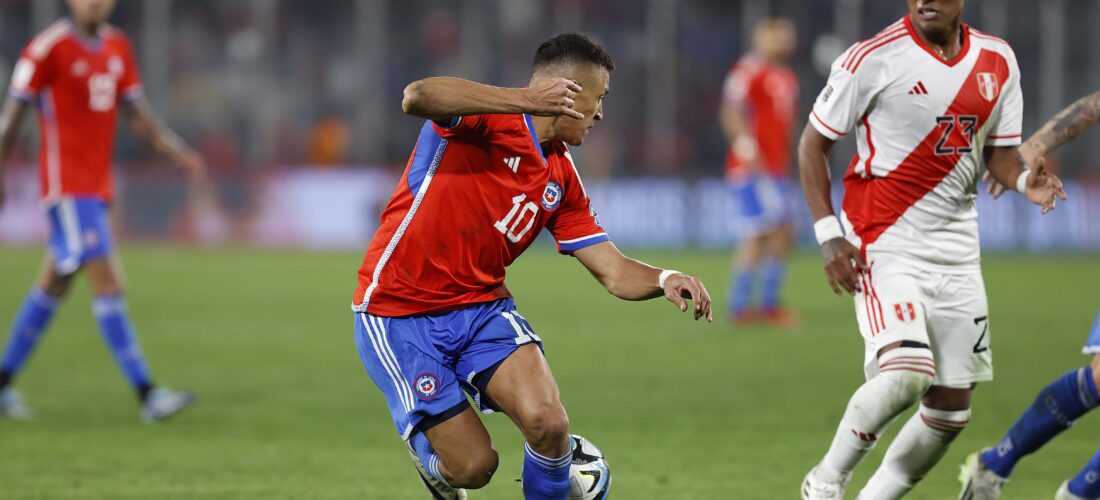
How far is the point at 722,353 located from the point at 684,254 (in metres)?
10.3

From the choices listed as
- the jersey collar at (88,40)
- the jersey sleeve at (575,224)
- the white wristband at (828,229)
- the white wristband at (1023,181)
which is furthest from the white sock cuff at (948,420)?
the jersey collar at (88,40)

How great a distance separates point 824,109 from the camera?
5051mm

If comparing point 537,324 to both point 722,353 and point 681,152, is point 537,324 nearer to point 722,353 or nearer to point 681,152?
point 722,353

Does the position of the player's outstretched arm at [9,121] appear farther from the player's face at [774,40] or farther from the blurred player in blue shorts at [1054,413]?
the player's face at [774,40]

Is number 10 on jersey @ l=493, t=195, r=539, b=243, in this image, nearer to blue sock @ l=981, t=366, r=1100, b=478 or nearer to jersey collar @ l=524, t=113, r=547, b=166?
jersey collar @ l=524, t=113, r=547, b=166

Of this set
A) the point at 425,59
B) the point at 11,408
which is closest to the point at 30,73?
the point at 11,408

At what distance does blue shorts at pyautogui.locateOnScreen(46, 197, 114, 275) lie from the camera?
25.5ft

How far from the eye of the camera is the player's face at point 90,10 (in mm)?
7727

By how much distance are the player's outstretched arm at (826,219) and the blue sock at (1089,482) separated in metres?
1.05

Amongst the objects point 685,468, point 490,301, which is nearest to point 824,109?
point 490,301

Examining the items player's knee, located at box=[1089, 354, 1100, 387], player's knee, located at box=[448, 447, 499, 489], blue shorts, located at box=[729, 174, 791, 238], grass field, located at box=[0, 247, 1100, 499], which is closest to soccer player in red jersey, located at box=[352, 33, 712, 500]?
player's knee, located at box=[448, 447, 499, 489]

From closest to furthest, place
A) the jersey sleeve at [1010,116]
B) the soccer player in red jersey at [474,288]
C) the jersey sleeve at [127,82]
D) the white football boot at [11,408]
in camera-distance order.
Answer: the soccer player in red jersey at [474,288] < the jersey sleeve at [1010,116] < the white football boot at [11,408] < the jersey sleeve at [127,82]

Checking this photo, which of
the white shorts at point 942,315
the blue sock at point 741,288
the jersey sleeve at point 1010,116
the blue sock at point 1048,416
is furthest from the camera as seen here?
the blue sock at point 741,288

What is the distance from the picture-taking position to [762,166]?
42.1 ft
